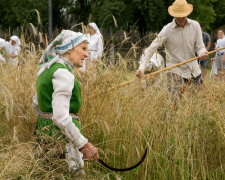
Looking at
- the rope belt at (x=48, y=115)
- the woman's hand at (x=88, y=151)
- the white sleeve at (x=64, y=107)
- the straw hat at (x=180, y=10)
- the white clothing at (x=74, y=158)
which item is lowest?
the white clothing at (x=74, y=158)

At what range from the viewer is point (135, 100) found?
418cm

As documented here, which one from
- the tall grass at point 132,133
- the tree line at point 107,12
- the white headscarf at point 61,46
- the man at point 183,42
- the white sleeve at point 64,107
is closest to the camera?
the white sleeve at point 64,107

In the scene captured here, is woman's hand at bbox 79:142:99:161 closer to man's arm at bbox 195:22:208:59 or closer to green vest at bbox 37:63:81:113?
green vest at bbox 37:63:81:113

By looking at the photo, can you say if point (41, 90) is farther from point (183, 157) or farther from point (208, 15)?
point (208, 15)

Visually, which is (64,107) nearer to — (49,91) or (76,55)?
(49,91)

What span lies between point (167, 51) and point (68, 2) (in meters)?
27.7

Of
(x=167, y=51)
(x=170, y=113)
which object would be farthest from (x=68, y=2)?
(x=170, y=113)

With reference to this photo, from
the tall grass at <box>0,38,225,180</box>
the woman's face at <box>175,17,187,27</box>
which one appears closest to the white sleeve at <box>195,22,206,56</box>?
the woman's face at <box>175,17,187,27</box>

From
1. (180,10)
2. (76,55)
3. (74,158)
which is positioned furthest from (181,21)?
(74,158)

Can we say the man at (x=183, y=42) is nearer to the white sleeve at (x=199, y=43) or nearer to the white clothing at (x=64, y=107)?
the white sleeve at (x=199, y=43)

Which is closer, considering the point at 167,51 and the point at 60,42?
the point at 60,42

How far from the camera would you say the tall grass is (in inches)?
123

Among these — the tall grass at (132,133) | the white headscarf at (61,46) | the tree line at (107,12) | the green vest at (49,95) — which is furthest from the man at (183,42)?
the tree line at (107,12)

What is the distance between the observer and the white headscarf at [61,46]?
3.25m
